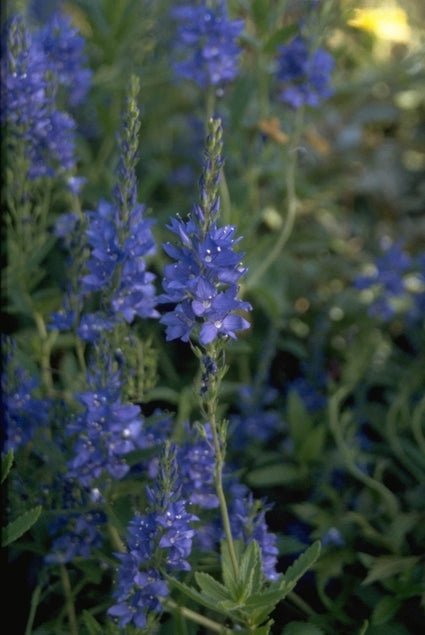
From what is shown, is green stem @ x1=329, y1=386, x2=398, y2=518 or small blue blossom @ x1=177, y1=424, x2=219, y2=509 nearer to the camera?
small blue blossom @ x1=177, y1=424, x2=219, y2=509

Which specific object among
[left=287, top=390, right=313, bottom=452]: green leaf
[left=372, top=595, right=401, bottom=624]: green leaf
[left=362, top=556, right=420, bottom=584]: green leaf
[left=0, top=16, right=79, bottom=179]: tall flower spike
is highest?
[left=0, top=16, right=79, bottom=179]: tall flower spike

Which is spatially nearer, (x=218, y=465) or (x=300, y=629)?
(x=218, y=465)

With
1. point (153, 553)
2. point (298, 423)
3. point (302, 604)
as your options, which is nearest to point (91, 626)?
point (153, 553)

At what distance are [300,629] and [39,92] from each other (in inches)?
57.2

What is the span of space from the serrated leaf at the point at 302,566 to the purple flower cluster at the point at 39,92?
123 cm

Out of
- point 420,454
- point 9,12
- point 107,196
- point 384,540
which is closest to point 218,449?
point 384,540

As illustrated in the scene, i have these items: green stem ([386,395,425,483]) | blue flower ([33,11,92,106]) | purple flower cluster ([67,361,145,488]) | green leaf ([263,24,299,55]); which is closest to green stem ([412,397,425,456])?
green stem ([386,395,425,483])

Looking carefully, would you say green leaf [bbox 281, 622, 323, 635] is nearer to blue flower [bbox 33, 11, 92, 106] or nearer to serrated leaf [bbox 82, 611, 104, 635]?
serrated leaf [bbox 82, 611, 104, 635]

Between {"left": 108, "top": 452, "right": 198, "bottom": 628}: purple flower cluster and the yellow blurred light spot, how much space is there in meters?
2.96

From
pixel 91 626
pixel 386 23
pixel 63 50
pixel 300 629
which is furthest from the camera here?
pixel 386 23

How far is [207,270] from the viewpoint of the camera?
1.65 metres

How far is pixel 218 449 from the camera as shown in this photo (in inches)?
67.2

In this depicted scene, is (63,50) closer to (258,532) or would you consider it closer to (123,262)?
(123,262)

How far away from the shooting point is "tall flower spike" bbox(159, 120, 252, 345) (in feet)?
5.25
